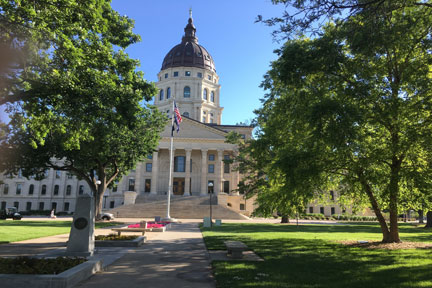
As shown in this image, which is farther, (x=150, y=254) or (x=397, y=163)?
(x=397, y=163)

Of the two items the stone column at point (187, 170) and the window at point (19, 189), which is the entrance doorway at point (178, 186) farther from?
the window at point (19, 189)

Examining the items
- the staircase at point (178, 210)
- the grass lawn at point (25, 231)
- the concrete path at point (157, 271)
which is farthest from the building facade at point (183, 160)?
the concrete path at point (157, 271)

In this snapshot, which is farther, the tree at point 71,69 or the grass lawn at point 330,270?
the tree at point 71,69

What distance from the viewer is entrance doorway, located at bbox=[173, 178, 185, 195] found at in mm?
69500

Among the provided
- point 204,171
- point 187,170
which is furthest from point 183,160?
point 204,171

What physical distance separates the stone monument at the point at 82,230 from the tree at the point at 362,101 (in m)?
6.97

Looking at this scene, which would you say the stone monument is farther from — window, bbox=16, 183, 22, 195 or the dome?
window, bbox=16, 183, 22, 195

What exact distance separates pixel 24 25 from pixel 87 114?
4.71 meters

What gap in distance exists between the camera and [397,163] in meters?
14.1

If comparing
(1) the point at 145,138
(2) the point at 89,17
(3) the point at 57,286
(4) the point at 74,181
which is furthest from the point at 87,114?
(4) the point at 74,181

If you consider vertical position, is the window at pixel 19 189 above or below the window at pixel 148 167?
below

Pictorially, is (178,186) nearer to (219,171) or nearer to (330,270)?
(219,171)

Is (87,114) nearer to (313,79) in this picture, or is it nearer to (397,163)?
(313,79)

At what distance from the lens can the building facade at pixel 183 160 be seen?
6756 centimetres
